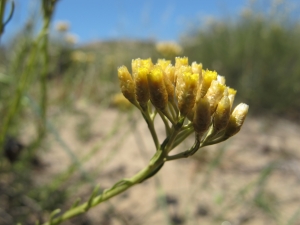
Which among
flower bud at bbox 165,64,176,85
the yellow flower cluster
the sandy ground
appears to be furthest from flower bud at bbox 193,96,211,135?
the sandy ground

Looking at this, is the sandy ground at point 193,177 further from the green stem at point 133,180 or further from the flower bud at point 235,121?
the flower bud at point 235,121

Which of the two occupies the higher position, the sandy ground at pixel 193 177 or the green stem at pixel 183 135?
the green stem at pixel 183 135

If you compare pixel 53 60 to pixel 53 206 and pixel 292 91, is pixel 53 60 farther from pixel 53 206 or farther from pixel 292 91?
pixel 292 91

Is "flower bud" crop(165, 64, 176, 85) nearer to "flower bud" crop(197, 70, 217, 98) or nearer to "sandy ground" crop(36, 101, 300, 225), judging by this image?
"flower bud" crop(197, 70, 217, 98)

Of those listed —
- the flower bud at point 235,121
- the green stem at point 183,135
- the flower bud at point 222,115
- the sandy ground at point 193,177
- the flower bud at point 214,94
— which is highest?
the flower bud at point 214,94

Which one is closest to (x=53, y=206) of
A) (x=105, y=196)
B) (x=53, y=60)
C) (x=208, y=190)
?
(x=208, y=190)

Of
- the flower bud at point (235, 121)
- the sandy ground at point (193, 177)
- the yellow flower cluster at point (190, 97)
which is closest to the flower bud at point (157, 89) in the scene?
the yellow flower cluster at point (190, 97)

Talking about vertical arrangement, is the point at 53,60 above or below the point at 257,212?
above
